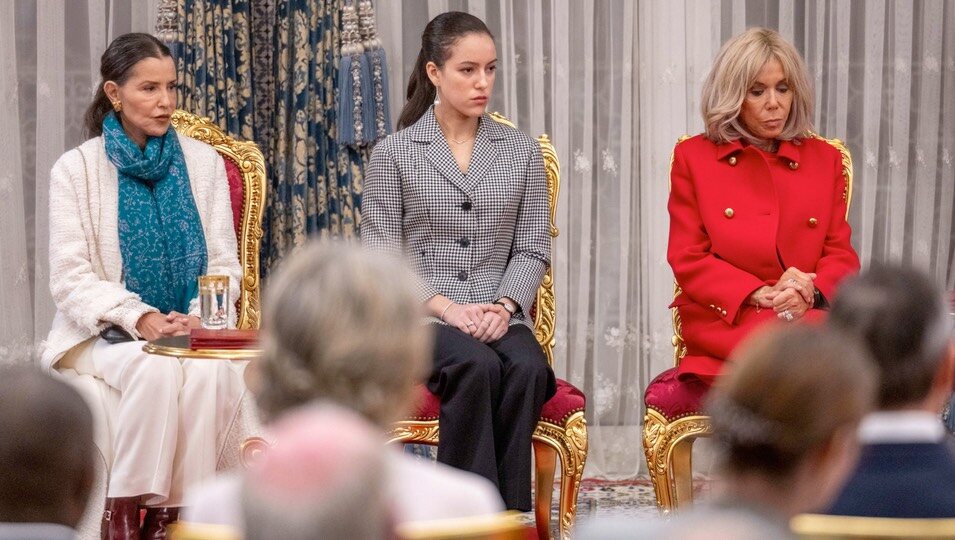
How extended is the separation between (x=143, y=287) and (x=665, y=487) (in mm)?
1612

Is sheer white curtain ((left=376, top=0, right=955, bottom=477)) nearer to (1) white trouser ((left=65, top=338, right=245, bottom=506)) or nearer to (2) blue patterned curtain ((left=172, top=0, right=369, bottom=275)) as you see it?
(2) blue patterned curtain ((left=172, top=0, right=369, bottom=275))

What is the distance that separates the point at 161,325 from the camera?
12.6 ft

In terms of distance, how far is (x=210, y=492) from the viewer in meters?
1.63

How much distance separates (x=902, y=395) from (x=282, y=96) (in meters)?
3.52

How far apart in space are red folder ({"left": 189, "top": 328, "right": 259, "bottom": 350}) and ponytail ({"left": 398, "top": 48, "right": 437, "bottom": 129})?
3.48 feet

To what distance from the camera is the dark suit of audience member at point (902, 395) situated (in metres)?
1.69

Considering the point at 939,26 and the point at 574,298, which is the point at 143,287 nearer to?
the point at 574,298

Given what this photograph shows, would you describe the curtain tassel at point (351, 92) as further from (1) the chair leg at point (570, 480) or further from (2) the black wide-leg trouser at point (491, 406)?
(1) the chair leg at point (570, 480)

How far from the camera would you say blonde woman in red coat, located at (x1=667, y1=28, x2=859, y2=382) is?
3.86 m

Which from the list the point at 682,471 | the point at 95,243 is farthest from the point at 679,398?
the point at 95,243

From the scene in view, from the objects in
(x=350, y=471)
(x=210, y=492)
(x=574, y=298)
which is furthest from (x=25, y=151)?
(x=350, y=471)

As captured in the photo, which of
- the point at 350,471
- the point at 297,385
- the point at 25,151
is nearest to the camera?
the point at 350,471

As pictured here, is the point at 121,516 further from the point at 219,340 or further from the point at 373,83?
the point at 373,83

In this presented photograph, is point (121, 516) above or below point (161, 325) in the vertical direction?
below
